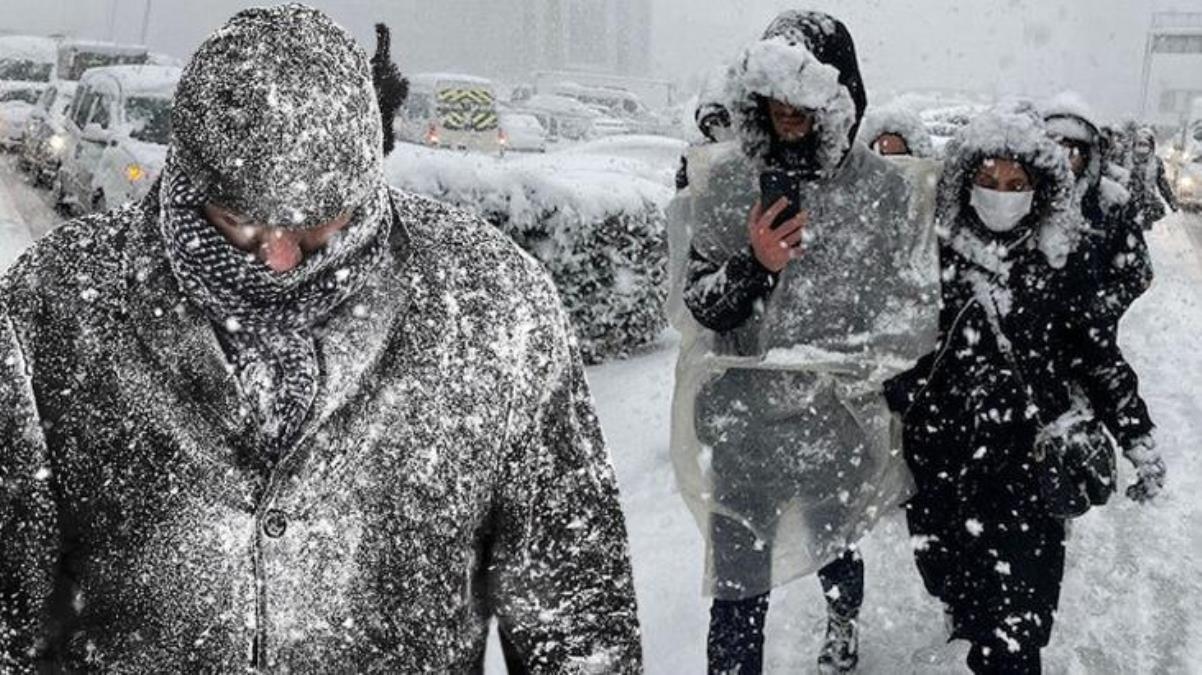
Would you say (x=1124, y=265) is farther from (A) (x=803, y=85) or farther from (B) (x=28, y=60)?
(B) (x=28, y=60)

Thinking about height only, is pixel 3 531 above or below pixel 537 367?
below

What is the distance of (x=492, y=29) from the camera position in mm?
65812

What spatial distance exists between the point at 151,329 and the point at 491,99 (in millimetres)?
26046

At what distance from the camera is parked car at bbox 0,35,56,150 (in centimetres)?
2194

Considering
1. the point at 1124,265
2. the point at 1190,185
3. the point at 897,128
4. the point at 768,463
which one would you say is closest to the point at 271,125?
the point at 768,463

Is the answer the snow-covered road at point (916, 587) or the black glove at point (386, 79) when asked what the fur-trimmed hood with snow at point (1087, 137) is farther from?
the black glove at point (386, 79)

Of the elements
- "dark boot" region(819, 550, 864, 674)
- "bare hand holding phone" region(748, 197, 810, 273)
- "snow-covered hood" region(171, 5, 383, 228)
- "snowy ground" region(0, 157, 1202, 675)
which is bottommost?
"snowy ground" region(0, 157, 1202, 675)

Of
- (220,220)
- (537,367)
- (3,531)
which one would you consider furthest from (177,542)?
(537,367)

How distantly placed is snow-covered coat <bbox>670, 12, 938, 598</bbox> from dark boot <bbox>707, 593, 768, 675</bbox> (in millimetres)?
63

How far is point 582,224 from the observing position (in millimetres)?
8047

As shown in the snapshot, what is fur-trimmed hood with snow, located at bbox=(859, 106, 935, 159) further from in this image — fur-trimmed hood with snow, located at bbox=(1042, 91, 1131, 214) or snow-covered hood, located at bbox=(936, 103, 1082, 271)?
snow-covered hood, located at bbox=(936, 103, 1082, 271)

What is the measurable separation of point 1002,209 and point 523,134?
82.9ft

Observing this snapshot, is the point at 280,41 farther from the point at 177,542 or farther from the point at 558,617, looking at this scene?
the point at 558,617

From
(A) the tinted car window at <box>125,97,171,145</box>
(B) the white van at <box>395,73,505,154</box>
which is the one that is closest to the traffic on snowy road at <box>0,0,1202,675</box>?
(A) the tinted car window at <box>125,97,171,145</box>
